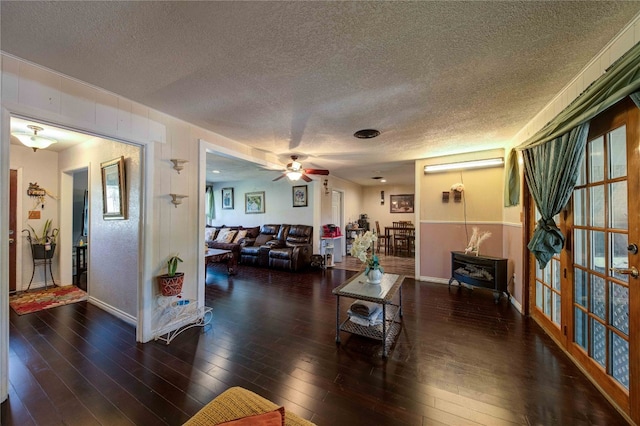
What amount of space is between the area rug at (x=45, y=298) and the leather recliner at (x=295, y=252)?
10.5 ft

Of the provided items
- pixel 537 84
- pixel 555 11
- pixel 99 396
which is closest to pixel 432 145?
pixel 537 84

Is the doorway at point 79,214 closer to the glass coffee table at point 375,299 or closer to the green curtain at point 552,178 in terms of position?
the glass coffee table at point 375,299

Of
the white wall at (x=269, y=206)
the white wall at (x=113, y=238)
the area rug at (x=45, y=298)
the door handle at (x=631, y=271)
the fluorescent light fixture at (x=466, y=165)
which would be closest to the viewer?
the door handle at (x=631, y=271)

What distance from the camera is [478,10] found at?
1.26 metres

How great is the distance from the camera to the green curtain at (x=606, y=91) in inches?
49.9

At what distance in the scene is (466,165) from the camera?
412cm

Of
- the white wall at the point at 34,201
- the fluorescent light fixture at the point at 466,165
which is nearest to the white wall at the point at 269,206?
Result: the fluorescent light fixture at the point at 466,165

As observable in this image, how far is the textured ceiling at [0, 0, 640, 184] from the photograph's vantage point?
129 cm

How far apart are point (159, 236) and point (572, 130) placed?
380cm

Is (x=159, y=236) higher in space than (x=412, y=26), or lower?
lower

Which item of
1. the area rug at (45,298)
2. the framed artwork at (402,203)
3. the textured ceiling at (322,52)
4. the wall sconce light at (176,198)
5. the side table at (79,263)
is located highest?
the textured ceiling at (322,52)

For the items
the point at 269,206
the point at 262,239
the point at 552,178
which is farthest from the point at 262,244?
the point at 552,178

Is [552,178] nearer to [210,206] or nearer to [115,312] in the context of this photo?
[115,312]

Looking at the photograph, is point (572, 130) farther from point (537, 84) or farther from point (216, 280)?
point (216, 280)
